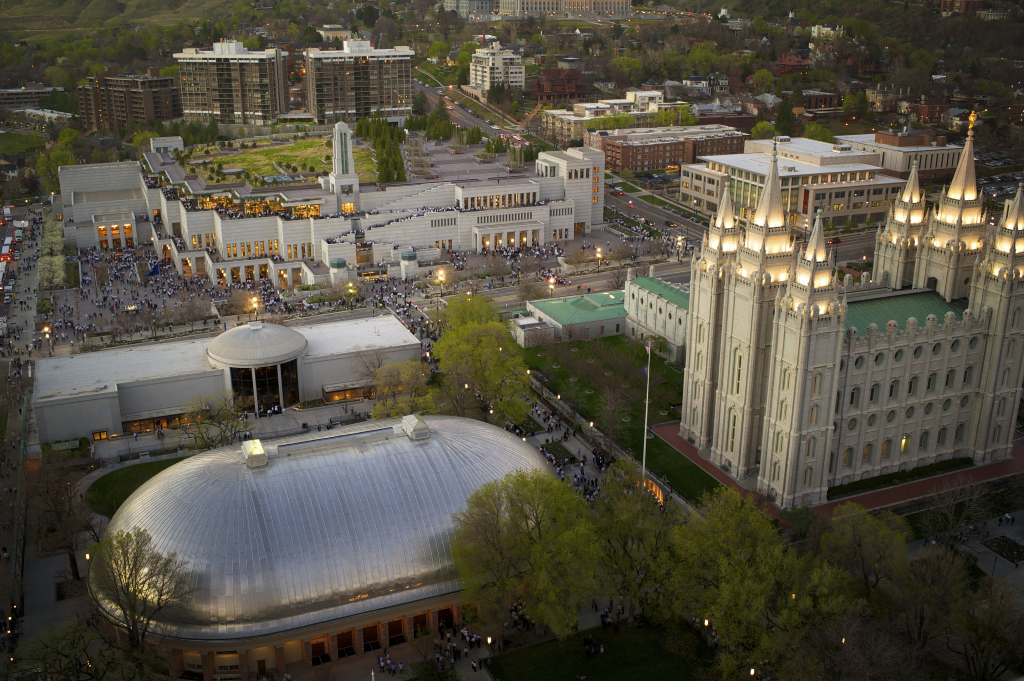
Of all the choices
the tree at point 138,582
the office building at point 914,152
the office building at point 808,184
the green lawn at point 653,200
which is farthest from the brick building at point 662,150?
the tree at point 138,582

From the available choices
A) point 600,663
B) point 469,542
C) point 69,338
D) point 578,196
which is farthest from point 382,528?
point 578,196

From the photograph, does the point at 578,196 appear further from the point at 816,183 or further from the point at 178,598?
the point at 178,598

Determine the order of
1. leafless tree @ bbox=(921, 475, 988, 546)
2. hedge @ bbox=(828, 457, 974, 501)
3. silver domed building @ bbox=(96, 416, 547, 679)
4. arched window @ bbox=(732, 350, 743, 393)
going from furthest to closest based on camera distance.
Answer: arched window @ bbox=(732, 350, 743, 393) < hedge @ bbox=(828, 457, 974, 501) < leafless tree @ bbox=(921, 475, 988, 546) < silver domed building @ bbox=(96, 416, 547, 679)

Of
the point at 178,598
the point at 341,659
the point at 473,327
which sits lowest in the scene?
the point at 341,659

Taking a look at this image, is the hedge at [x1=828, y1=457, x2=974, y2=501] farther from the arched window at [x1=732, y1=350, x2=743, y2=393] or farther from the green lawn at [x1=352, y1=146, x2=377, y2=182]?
the green lawn at [x1=352, y1=146, x2=377, y2=182]

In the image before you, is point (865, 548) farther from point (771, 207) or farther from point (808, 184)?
point (808, 184)

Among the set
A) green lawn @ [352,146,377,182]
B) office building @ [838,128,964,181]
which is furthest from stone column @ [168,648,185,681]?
office building @ [838,128,964,181]
